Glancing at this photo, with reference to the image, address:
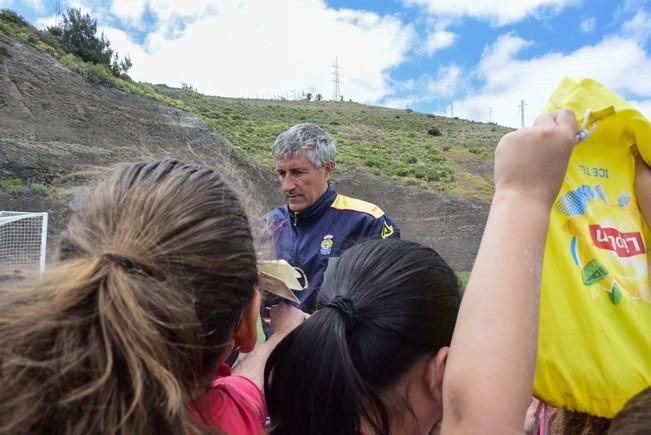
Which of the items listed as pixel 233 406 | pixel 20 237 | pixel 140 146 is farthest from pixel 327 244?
pixel 140 146

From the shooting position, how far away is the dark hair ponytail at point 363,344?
135 cm

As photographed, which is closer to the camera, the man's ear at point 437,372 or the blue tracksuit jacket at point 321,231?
the man's ear at point 437,372

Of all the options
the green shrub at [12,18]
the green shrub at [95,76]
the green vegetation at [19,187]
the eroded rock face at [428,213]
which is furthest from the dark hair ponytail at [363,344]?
the green shrub at [12,18]

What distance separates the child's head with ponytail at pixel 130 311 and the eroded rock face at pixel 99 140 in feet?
53.3

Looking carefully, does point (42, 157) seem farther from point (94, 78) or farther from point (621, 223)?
point (621, 223)

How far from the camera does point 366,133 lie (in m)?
53.7

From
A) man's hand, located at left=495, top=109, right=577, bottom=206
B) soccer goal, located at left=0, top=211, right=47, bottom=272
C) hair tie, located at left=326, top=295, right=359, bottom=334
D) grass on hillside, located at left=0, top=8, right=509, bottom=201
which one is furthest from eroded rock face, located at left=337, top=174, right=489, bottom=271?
man's hand, located at left=495, top=109, right=577, bottom=206

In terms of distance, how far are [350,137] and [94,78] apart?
27.8 meters

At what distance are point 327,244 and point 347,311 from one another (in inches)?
89.8

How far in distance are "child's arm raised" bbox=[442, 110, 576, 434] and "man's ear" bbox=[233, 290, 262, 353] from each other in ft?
1.64

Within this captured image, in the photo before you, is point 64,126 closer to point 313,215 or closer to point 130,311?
point 313,215

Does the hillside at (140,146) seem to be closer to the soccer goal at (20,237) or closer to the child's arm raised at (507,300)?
the soccer goal at (20,237)

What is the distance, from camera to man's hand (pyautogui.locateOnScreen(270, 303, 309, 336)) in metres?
1.69

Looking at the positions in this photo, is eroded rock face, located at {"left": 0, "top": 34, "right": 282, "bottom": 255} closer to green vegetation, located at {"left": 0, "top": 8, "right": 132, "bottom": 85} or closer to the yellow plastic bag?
green vegetation, located at {"left": 0, "top": 8, "right": 132, "bottom": 85}
